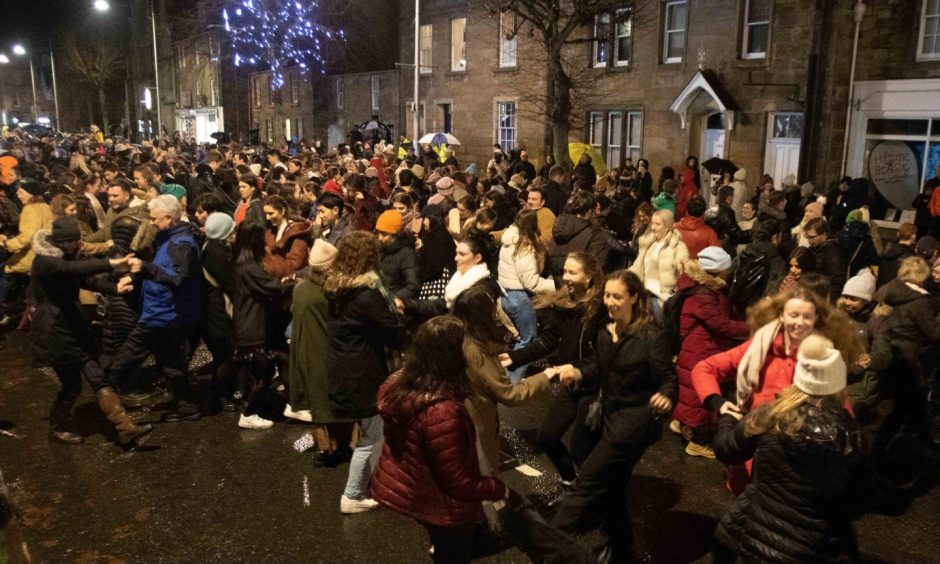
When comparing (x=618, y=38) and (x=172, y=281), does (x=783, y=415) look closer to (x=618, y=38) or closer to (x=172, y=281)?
(x=172, y=281)

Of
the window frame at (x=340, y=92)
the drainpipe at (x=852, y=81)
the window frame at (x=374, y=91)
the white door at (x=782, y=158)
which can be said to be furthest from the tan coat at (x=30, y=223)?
the window frame at (x=340, y=92)

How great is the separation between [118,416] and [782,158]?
16.0 m

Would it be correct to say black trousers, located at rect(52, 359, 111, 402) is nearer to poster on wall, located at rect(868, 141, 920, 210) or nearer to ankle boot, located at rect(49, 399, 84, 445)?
ankle boot, located at rect(49, 399, 84, 445)

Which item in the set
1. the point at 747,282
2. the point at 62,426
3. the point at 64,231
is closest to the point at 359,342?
the point at 64,231

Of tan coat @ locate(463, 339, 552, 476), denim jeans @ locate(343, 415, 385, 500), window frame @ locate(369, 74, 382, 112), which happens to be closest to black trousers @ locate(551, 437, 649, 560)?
tan coat @ locate(463, 339, 552, 476)

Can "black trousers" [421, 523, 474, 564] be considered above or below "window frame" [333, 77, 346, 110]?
below

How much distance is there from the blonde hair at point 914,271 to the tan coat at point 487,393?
3.58 meters

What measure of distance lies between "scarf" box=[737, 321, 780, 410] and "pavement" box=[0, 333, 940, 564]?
1151 mm

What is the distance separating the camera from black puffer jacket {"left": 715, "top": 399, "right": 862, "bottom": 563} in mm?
2895

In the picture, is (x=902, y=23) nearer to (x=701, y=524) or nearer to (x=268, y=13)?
(x=701, y=524)

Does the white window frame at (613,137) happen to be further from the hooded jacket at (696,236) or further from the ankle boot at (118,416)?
the ankle boot at (118,416)

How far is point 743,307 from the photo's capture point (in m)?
6.55

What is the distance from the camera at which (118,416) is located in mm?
5984

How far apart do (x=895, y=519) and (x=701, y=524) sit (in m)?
1.34
